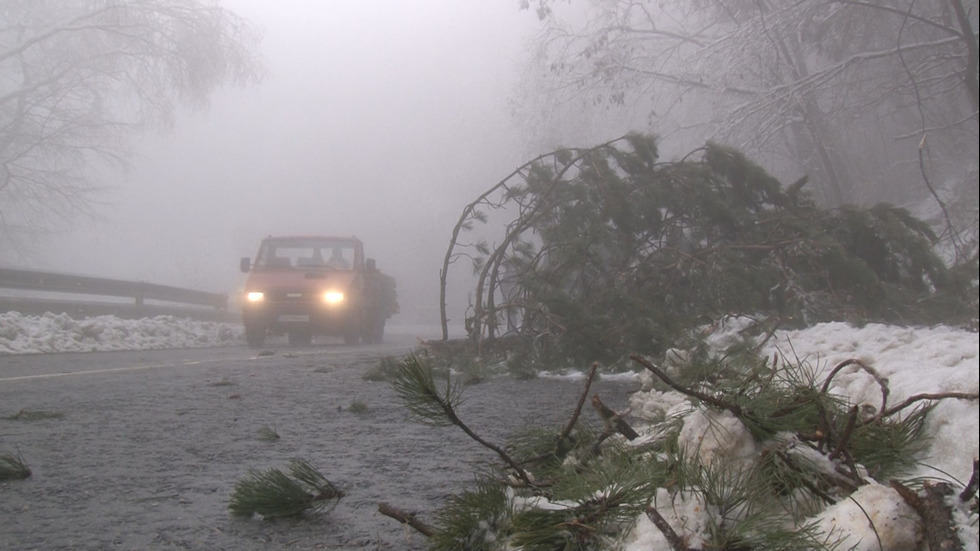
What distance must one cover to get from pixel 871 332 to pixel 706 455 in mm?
1941

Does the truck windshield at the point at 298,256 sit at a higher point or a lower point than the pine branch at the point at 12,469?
higher

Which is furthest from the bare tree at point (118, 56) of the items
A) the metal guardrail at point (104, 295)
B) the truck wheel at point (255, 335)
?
the truck wheel at point (255, 335)

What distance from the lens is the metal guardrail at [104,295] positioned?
26.2ft

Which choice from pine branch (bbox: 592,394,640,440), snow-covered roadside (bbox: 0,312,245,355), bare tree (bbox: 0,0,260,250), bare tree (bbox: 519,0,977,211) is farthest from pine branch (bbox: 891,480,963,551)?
snow-covered roadside (bbox: 0,312,245,355)

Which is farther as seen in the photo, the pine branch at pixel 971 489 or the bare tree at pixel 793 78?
the bare tree at pixel 793 78

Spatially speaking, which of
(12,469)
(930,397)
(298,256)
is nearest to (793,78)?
(930,397)

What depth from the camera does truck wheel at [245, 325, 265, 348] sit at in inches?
449

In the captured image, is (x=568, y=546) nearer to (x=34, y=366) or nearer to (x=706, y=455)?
(x=706, y=455)

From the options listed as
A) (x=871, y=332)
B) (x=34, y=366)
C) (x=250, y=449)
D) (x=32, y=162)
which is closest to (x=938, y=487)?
(x=871, y=332)

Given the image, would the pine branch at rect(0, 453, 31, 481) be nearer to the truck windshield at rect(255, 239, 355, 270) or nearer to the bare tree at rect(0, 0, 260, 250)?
the bare tree at rect(0, 0, 260, 250)

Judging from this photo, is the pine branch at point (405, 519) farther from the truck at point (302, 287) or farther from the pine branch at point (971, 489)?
the truck at point (302, 287)

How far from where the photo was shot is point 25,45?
3.93m

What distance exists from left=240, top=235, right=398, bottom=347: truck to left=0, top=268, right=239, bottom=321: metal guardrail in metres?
1.99

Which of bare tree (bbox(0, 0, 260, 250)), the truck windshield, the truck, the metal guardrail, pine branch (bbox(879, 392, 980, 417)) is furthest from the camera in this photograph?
the truck windshield
